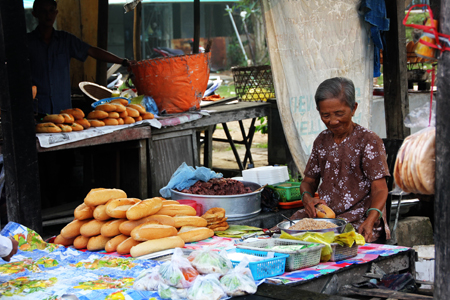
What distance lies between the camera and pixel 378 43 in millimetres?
4551

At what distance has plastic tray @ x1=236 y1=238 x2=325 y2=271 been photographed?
2.33 m

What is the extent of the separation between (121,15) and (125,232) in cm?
1400

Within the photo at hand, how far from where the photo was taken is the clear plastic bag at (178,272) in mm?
2025

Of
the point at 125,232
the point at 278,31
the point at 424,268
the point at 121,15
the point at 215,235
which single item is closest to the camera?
the point at 125,232

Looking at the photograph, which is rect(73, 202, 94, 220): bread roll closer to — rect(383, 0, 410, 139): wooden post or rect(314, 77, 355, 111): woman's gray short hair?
rect(314, 77, 355, 111): woman's gray short hair

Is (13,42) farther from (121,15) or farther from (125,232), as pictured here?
(121,15)

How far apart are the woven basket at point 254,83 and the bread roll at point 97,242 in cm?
319

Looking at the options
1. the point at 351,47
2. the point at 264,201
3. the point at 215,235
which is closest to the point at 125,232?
the point at 215,235

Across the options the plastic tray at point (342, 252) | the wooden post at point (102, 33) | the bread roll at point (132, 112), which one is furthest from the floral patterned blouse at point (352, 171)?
the wooden post at point (102, 33)

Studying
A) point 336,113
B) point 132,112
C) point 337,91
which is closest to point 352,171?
point 336,113

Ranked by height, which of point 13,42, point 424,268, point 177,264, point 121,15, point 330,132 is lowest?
point 424,268

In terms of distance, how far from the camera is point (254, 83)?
575 cm

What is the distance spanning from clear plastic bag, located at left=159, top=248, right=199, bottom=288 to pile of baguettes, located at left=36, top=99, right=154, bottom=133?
2.23m

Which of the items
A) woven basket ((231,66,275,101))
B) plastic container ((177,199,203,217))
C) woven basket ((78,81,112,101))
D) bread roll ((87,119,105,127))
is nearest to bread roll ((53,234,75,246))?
plastic container ((177,199,203,217))
